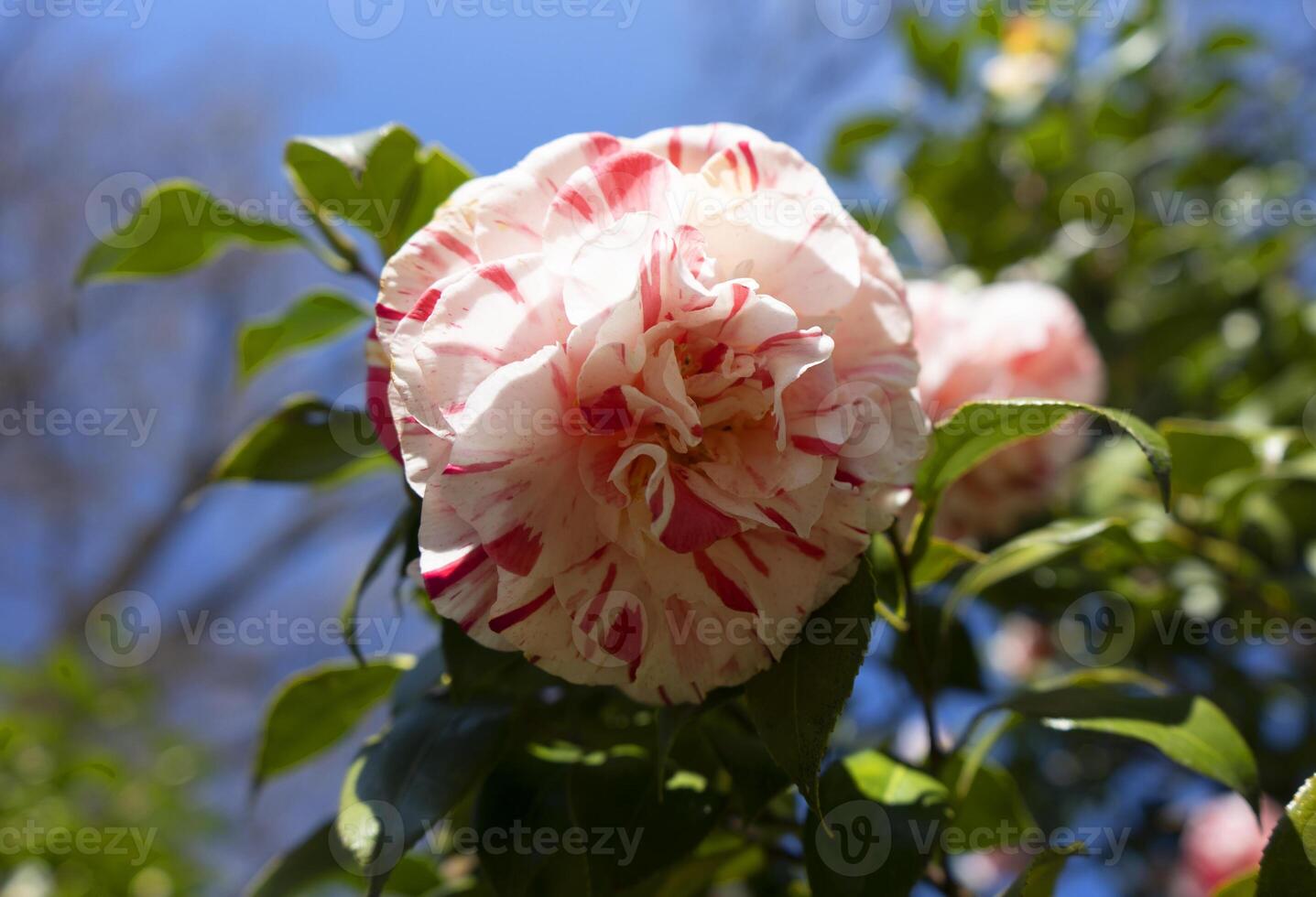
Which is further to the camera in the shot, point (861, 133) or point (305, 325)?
point (861, 133)

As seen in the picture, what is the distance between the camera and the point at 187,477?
4.85m

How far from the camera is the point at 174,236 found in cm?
66

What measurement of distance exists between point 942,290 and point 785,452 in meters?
Answer: 0.57

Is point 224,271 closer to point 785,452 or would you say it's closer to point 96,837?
point 96,837

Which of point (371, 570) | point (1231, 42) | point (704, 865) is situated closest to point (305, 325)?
point (371, 570)

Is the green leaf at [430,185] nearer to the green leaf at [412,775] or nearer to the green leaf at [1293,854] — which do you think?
the green leaf at [412,775]

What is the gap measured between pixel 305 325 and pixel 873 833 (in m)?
0.49

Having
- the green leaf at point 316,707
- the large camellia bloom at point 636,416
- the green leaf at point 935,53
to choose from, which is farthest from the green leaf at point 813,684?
the green leaf at point 935,53

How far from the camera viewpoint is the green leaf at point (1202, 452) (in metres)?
0.81

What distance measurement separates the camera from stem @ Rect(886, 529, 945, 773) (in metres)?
0.53

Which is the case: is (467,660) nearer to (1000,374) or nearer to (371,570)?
(371,570)

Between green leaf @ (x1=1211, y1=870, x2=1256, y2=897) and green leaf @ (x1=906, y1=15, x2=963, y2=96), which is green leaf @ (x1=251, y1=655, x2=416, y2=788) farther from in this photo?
green leaf @ (x1=906, y1=15, x2=963, y2=96)

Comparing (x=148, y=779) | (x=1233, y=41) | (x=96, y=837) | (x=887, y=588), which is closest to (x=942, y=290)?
(x=887, y=588)

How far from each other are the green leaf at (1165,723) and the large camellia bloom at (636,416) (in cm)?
19
